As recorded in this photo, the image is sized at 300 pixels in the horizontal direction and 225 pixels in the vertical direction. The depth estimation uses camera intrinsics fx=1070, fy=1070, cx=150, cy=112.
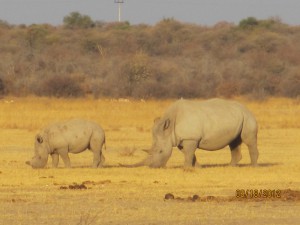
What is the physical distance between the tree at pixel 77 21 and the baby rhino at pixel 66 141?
78932mm

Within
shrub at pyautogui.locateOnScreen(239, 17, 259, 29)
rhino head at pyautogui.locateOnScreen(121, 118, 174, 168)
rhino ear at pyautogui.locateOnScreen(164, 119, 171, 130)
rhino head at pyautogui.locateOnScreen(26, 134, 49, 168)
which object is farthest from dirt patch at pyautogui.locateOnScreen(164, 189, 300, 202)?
shrub at pyautogui.locateOnScreen(239, 17, 259, 29)

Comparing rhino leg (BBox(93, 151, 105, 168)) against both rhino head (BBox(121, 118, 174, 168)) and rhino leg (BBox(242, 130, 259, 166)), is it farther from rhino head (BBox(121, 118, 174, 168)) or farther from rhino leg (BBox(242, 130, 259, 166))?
rhino leg (BBox(242, 130, 259, 166))

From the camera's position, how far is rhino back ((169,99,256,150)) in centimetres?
2412

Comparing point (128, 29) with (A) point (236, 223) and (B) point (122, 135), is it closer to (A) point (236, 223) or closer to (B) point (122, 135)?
(B) point (122, 135)

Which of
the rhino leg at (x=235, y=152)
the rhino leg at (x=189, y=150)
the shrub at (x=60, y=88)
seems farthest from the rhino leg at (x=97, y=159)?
the shrub at (x=60, y=88)

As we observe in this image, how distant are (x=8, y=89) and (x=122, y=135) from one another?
21679 mm

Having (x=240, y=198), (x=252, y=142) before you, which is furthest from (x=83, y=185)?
(x=252, y=142)

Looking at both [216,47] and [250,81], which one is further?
[216,47]

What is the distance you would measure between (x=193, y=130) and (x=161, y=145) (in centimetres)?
80

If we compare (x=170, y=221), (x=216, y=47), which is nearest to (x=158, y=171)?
(x=170, y=221)

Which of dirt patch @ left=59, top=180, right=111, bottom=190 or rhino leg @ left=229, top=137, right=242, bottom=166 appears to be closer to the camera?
dirt patch @ left=59, top=180, right=111, bottom=190

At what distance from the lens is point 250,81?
63812 mm
